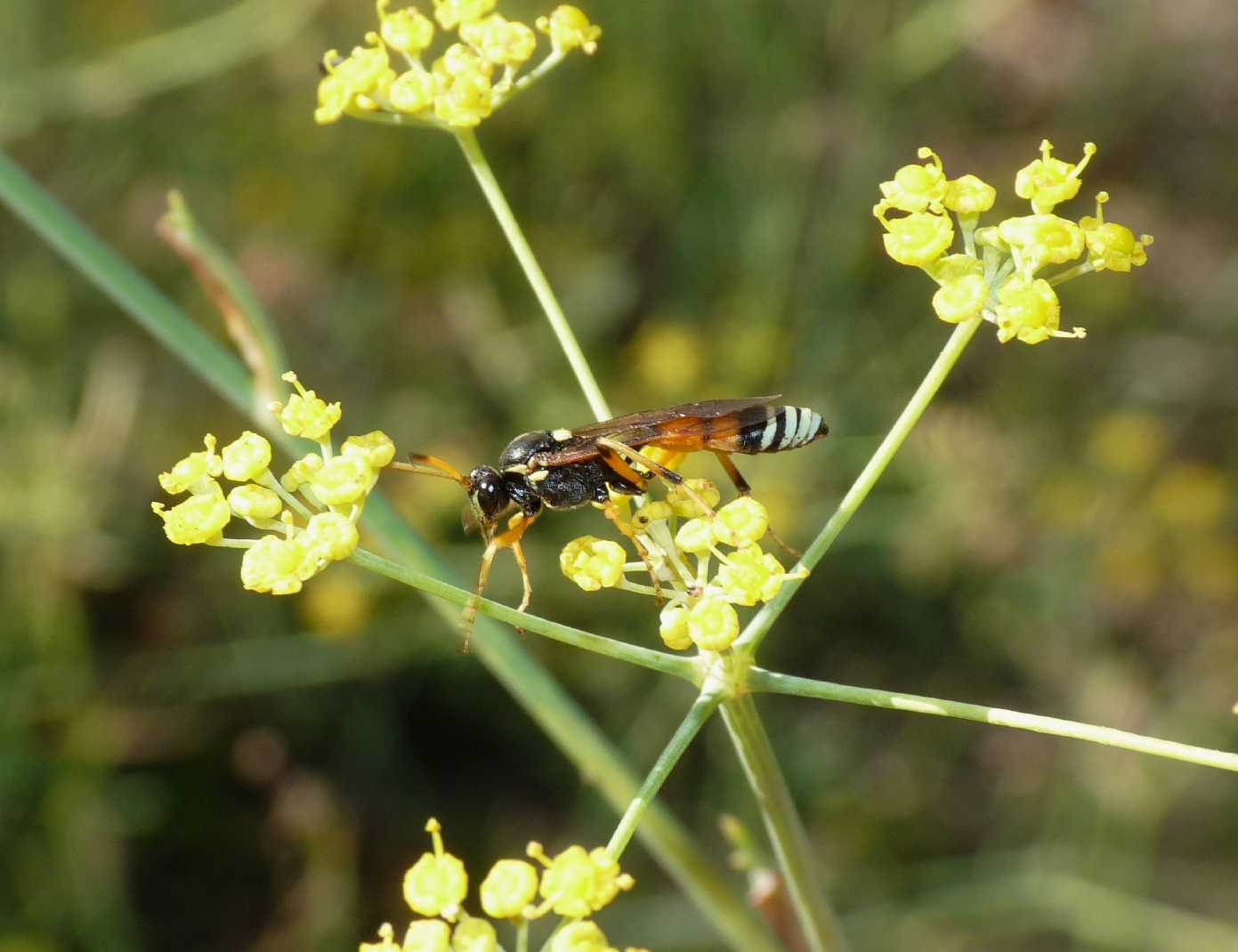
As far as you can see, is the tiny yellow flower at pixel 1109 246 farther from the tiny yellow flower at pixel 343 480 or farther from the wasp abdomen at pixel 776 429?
A: the tiny yellow flower at pixel 343 480

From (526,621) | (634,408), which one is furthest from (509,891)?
(634,408)

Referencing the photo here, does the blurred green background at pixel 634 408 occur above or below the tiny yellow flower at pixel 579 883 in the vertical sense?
above

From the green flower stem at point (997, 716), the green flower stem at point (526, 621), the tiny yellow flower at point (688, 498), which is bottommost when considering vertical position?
the green flower stem at point (997, 716)

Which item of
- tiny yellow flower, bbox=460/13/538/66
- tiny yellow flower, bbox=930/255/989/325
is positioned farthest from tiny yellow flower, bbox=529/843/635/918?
tiny yellow flower, bbox=460/13/538/66

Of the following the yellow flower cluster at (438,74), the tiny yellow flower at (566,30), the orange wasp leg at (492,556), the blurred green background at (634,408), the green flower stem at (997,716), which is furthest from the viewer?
the blurred green background at (634,408)

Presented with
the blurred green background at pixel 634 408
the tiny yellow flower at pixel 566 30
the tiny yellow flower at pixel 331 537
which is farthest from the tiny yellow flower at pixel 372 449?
the blurred green background at pixel 634 408

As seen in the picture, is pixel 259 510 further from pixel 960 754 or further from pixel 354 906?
pixel 960 754

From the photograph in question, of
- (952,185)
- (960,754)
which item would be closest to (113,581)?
(960,754)

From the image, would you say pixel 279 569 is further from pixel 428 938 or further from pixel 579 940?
pixel 579 940

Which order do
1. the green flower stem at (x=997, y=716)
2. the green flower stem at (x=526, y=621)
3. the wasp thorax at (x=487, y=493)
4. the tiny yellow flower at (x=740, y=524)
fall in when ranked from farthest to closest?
the wasp thorax at (x=487, y=493), the tiny yellow flower at (x=740, y=524), the green flower stem at (x=526, y=621), the green flower stem at (x=997, y=716)
